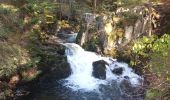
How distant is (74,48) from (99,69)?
2147mm

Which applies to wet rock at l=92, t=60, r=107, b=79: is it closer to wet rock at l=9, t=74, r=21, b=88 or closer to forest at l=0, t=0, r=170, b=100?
forest at l=0, t=0, r=170, b=100

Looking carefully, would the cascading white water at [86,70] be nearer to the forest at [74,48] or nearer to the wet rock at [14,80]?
the forest at [74,48]

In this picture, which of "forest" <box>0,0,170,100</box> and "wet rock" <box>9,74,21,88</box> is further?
"forest" <box>0,0,170,100</box>

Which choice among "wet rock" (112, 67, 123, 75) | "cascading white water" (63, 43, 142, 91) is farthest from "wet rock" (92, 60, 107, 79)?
"wet rock" (112, 67, 123, 75)

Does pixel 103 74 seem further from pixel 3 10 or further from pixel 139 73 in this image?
pixel 3 10

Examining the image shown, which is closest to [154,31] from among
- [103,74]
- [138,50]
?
[103,74]

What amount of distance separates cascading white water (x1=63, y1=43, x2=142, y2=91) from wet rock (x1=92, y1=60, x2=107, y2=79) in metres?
0.23

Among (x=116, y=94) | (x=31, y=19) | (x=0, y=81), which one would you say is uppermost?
(x=31, y=19)

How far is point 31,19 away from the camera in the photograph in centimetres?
1825

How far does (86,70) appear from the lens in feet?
56.5

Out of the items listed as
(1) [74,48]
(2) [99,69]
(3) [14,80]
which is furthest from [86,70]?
(3) [14,80]

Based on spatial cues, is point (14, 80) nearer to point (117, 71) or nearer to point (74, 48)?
point (74, 48)

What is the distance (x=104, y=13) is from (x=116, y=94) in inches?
268

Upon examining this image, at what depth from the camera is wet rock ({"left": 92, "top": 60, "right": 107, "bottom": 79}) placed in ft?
55.0
